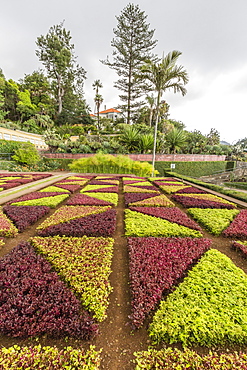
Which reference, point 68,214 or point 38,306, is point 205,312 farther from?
point 68,214

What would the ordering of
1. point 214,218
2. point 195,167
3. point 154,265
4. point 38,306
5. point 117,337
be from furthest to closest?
Answer: 1. point 195,167
2. point 214,218
3. point 154,265
4. point 38,306
5. point 117,337

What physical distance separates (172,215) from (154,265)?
1912 mm

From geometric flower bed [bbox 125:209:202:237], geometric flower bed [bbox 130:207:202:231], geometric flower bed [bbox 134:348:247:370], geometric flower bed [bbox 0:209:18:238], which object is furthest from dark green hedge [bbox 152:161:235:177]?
geometric flower bed [bbox 134:348:247:370]

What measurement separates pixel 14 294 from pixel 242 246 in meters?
2.96

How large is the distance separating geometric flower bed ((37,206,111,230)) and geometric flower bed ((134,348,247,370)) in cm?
257

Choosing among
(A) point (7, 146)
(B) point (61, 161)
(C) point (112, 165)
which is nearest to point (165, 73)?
(C) point (112, 165)

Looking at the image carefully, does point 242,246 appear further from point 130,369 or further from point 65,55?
point 65,55

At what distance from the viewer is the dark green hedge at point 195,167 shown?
16.0 meters

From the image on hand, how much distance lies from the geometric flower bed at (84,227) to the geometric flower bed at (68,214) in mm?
134

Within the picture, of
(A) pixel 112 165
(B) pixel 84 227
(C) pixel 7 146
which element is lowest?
(B) pixel 84 227

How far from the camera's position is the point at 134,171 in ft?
38.5

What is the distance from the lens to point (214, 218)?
355 centimetres

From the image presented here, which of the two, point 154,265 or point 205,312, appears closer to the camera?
point 205,312

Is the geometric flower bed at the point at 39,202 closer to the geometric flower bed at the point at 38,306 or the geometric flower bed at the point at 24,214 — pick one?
the geometric flower bed at the point at 24,214
